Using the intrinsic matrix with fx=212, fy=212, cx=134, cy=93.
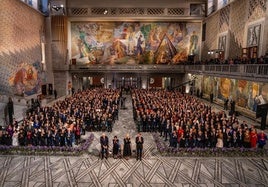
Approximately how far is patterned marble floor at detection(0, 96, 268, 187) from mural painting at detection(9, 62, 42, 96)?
12.5 metres

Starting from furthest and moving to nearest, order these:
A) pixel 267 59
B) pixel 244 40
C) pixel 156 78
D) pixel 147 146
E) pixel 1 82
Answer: pixel 156 78 → pixel 244 40 → pixel 1 82 → pixel 267 59 → pixel 147 146

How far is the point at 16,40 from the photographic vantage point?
21.6m

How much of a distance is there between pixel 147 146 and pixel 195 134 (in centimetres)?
271

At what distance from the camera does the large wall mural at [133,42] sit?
33.4m

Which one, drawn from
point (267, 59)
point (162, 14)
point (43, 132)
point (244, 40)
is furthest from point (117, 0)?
point (43, 132)

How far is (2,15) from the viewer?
1903 cm

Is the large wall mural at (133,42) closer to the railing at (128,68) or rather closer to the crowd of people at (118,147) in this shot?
the railing at (128,68)

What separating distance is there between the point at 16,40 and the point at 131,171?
19226 mm

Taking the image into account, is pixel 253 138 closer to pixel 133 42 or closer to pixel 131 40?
pixel 133 42

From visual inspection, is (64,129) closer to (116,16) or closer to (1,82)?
(1,82)

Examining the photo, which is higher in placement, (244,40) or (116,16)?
(116,16)

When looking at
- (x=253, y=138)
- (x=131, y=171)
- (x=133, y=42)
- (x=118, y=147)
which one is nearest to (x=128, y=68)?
(x=133, y=42)

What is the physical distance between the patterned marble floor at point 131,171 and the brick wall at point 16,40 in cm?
1180

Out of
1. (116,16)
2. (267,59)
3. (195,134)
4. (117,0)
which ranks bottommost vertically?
(195,134)
